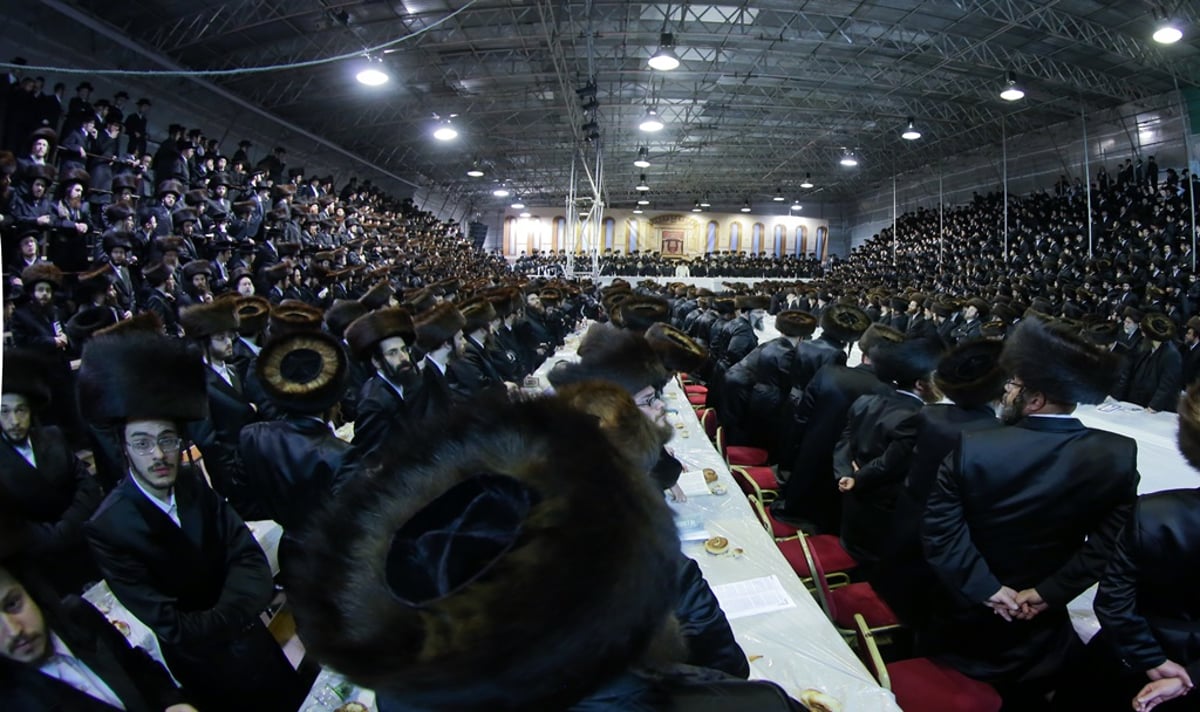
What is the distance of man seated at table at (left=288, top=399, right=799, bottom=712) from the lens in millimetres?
821

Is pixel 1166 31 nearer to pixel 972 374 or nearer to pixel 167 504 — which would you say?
pixel 972 374

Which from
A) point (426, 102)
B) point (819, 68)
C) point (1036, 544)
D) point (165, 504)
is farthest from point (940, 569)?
point (426, 102)

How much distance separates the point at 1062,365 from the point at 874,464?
128cm

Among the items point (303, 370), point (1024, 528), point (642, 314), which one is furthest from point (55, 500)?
point (642, 314)

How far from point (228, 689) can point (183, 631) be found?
0.32 meters

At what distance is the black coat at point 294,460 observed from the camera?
2863 millimetres

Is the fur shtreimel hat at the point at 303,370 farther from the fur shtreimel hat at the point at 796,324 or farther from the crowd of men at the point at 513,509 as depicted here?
the fur shtreimel hat at the point at 796,324

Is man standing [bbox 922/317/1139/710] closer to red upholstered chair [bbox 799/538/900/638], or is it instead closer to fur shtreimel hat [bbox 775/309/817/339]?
red upholstered chair [bbox 799/538/900/638]

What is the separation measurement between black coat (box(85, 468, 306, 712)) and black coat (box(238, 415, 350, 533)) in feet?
1.70

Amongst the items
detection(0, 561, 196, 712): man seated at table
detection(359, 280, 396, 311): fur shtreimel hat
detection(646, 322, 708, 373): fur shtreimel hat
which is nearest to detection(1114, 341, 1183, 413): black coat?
detection(646, 322, 708, 373): fur shtreimel hat

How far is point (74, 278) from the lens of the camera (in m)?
7.27

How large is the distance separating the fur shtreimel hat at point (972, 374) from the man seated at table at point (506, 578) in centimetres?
245

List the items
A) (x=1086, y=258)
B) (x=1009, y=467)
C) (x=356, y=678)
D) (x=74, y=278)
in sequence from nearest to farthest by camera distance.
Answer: (x=356, y=678)
(x=1009, y=467)
(x=74, y=278)
(x=1086, y=258)

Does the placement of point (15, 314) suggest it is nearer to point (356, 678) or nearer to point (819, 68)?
point (356, 678)
